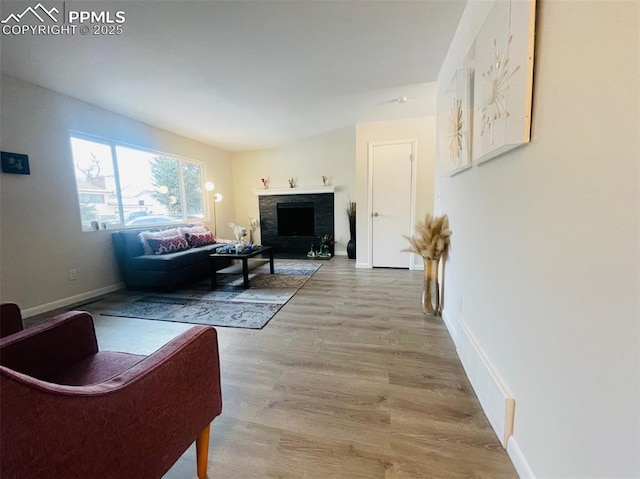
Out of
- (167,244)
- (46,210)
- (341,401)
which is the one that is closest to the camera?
(341,401)

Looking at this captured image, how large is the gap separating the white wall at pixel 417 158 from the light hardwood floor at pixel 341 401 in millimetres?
2111

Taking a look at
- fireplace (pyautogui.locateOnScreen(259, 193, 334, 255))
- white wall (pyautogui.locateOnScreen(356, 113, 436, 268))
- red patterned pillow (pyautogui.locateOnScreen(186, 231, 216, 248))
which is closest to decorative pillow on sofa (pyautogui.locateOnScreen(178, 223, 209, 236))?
red patterned pillow (pyautogui.locateOnScreen(186, 231, 216, 248))

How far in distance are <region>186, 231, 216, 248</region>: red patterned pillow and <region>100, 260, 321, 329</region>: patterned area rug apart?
821 millimetres

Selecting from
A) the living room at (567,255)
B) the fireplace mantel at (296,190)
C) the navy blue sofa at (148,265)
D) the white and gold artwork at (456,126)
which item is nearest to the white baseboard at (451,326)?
the living room at (567,255)

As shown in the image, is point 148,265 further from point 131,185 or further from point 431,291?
point 431,291

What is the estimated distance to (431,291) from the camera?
8.47 ft

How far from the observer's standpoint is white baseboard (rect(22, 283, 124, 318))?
2763 mm

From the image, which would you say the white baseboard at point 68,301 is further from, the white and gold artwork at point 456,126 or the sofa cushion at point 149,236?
the white and gold artwork at point 456,126

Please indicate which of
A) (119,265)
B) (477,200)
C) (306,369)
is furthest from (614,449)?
(119,265)

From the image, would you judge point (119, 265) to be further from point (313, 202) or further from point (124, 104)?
point (313, 202)

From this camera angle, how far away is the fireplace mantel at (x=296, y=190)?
5863 millimetres

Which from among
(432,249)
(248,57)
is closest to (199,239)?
(248,57)

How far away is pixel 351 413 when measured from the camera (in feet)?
4.56

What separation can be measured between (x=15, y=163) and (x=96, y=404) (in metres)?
3.40
